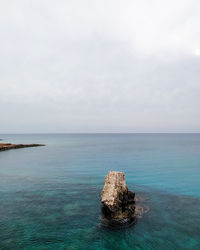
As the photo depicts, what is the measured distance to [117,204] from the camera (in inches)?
498

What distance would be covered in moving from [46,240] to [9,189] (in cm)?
1266

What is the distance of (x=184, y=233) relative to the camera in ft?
35.5

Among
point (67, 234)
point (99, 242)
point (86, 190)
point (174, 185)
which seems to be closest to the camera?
point (99, 242)

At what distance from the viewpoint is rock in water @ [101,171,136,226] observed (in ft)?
39.5

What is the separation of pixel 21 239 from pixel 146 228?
9170mm

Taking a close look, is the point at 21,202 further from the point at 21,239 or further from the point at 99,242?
the point at 99,242

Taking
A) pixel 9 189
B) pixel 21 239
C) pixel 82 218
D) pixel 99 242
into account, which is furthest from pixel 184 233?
pixel 9 189

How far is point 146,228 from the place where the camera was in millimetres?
11297

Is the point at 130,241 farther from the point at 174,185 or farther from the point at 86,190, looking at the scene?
the point at 174,185

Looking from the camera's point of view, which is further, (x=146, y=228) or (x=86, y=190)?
(x=86, y=190)

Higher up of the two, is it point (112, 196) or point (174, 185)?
point (112, 196)

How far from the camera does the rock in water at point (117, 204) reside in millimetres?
12027

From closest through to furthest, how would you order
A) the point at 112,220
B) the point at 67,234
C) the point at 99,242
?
the point at 99,242, the point at 67,234, the point at 112,220

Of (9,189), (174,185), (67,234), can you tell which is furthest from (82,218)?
(174,185)
